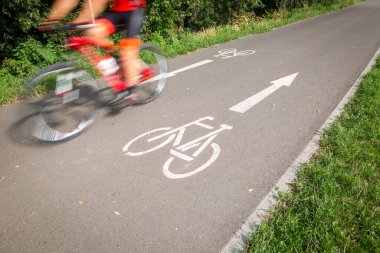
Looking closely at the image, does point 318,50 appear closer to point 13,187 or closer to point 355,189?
point 355,189

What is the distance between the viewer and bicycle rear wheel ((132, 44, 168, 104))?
5516 mm

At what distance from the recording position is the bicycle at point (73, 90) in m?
4.02

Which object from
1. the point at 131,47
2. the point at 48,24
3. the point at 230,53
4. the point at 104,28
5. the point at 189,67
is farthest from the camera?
the point at 230,53

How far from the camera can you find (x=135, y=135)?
175 inches

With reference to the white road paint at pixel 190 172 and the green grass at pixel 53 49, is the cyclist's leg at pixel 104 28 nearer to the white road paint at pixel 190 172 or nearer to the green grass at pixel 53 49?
the green grass at pixel 53 49

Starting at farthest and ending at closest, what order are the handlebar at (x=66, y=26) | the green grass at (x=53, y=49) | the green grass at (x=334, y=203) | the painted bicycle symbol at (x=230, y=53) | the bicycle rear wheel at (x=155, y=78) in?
the painted bicycle symbol at (x=230, y=53) < the green grass at (x=53, y=49) < the bicycle rear wheel at (x=155, y=78) < the handlebar at (x=66, y=26) < the green grass at (x=334, y=203)

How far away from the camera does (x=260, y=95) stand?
19.6ft

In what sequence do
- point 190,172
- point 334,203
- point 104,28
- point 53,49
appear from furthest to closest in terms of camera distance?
point 53,49 < point 104,28 < point 190,172 < point 334,203

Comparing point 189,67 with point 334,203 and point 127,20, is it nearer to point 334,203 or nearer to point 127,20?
point 127,20

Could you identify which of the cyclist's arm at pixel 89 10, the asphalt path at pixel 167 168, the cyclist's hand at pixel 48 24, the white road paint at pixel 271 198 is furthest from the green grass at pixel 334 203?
the cyclist's arm at pixel 89 10

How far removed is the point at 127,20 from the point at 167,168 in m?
2.61

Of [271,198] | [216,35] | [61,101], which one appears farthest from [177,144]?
[216,35]

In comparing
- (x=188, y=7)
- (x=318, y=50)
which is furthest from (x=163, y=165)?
(x=188, y=7)

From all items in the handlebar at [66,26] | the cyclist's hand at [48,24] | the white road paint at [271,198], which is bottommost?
the white road paint at [271,198]
